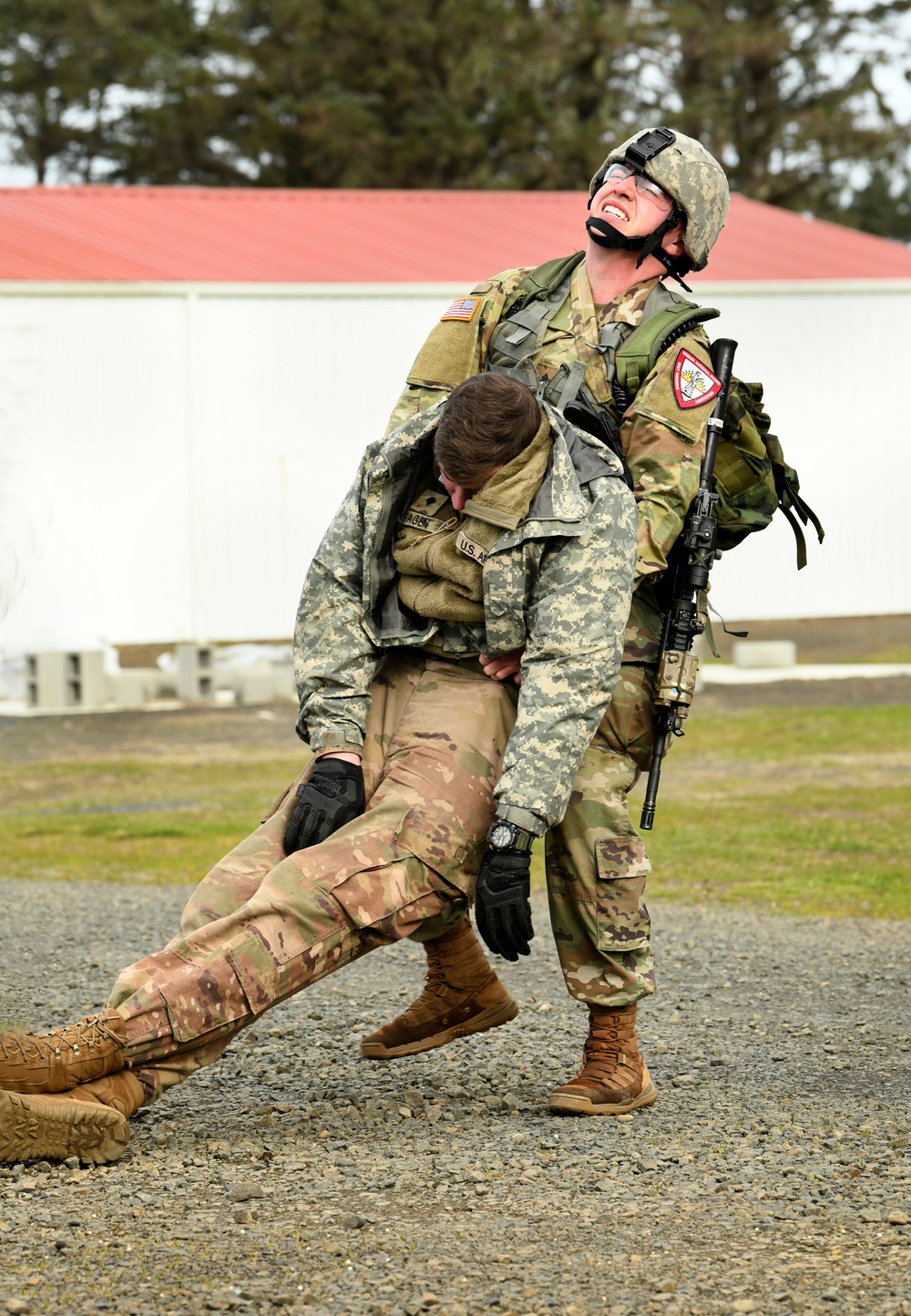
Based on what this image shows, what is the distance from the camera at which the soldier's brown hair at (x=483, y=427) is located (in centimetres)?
385

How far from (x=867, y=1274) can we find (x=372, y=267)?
19052 mm

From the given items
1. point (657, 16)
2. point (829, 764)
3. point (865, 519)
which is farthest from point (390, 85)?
point (829, 764)

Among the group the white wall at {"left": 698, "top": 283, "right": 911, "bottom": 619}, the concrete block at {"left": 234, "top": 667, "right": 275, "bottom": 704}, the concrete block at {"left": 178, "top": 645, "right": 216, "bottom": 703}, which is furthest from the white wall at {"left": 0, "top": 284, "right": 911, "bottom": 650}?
the concrete block at {"left": 234, "top": 667, "right": 275, "bottom": 704}

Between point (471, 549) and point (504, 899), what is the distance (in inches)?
→ 31.4

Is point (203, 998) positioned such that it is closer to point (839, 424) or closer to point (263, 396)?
point (263, 396)

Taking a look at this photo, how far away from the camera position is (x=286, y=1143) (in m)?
3.92

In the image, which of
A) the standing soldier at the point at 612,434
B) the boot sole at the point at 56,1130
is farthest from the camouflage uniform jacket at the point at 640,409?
the boot sole at the point at 56,1130

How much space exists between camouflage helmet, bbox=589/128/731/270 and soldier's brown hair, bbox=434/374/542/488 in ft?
2.68

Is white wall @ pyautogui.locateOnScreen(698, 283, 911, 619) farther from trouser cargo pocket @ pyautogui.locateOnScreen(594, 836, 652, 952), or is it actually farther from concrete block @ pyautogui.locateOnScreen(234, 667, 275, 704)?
trouser cargo pocket @ pyautogui.locateOnScreen(594, 836, 652, 952)

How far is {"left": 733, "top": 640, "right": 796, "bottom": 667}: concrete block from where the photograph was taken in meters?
17.0

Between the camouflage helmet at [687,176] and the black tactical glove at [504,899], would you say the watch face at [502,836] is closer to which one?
the black tactical glove at [504,899]

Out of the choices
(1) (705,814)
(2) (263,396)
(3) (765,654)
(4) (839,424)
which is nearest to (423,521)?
(1) (705,814)

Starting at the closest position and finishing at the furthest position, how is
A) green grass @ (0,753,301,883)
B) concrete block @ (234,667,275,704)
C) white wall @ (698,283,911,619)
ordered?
green grass @ (0,753,301,883)
concrete block @ (234,667,275,704)
white wall @ (698,283,911,619)

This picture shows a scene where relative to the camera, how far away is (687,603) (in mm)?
4242
